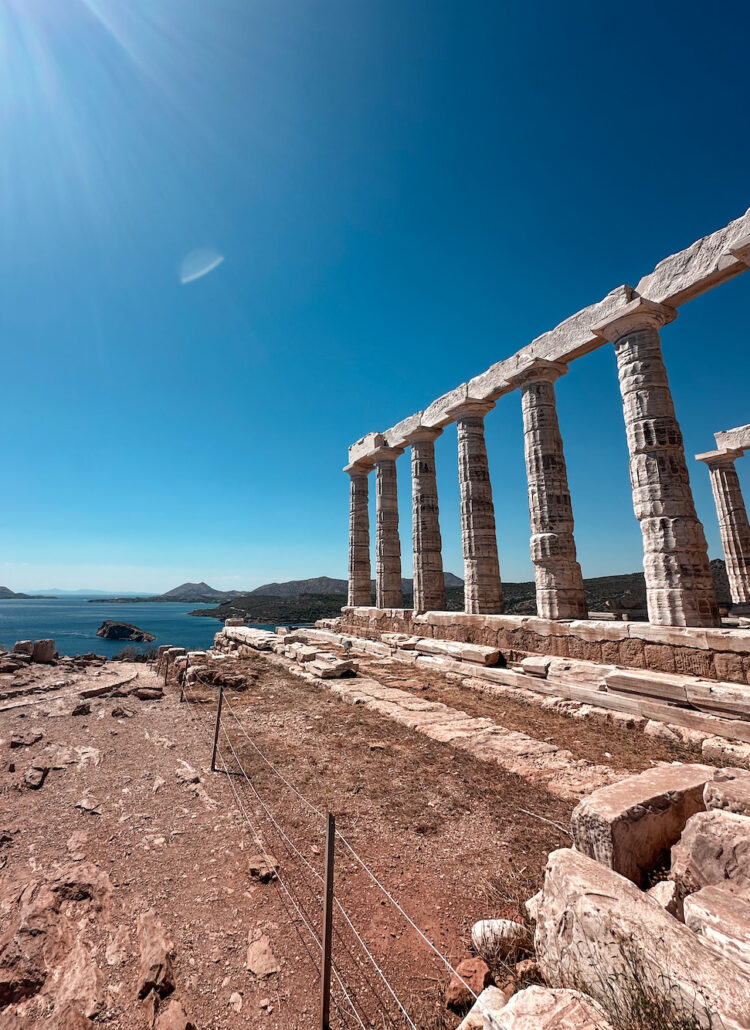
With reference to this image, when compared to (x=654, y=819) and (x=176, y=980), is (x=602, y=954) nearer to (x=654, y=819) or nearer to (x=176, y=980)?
(x=654, y=819)

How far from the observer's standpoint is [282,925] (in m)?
3.51

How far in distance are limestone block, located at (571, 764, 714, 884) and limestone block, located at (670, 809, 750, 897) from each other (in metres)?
0.18

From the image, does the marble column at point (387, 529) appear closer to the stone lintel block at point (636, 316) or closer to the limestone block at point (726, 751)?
the stone lintel block at point (636, 316)

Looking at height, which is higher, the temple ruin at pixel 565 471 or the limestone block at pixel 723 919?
the temple ruin at pixel 565 471

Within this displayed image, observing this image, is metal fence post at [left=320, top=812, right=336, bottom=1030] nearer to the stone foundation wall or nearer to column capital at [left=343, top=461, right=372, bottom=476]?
the stone foundation wall

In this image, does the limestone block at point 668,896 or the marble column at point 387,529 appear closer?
the limestone block at point 668,896

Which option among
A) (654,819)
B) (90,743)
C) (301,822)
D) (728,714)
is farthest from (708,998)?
(90,743)

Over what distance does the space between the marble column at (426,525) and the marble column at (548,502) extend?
4854 millimetres

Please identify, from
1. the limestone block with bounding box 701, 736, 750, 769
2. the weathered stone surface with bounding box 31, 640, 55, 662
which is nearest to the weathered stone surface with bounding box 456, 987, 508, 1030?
the limestone block with bounding box 701, 736, 750, 769

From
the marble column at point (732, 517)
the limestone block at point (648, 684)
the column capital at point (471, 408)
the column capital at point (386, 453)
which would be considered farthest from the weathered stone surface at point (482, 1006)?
the marble column at point (732, 517)

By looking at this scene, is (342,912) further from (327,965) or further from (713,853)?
(713,853)

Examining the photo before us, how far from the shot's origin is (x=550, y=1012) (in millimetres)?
2049

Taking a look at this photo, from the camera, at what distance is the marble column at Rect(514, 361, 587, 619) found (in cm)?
1191

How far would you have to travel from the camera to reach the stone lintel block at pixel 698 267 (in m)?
8.81
